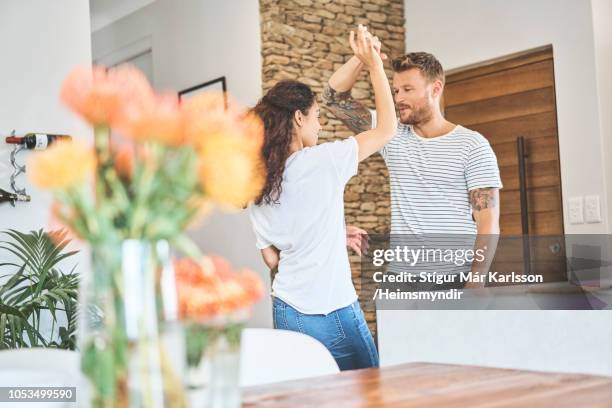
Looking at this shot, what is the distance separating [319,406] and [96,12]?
19.1 feet

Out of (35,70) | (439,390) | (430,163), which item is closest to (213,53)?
(35,70)

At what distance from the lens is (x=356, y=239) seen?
8.68 ft

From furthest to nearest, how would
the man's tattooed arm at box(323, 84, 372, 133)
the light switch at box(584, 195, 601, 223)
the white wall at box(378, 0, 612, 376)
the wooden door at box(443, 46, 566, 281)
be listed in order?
the wooden door at box(443, 46, 566, 281), the light switch at box(584, 195, 601, 223), the man's tattooed arm at box(323, 84, 372, 133), the white wall at box(378, 0, 612, 376)

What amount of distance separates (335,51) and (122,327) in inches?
193

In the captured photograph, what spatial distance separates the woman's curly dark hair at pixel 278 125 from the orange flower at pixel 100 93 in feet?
5.21

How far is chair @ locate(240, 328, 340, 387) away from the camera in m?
1.62

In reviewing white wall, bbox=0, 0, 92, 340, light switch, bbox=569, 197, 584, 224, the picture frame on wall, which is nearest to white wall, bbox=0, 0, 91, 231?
white wall, bbox=0, 0, 92, 340

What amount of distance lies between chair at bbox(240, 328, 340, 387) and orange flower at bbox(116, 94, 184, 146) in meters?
0.94

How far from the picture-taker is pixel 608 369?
223 cm

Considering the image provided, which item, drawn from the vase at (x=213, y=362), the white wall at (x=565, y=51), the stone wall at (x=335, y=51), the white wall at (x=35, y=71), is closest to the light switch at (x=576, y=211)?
the white wall at (x=565, y=51)

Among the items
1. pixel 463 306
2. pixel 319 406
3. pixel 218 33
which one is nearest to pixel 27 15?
pixel 218 33

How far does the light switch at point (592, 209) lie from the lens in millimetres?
4254

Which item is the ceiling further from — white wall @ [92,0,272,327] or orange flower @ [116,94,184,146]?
orange flower @ [116,94,184,146]

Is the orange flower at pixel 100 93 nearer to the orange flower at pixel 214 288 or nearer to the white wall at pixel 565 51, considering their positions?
the orange flower at pixel 214 288
